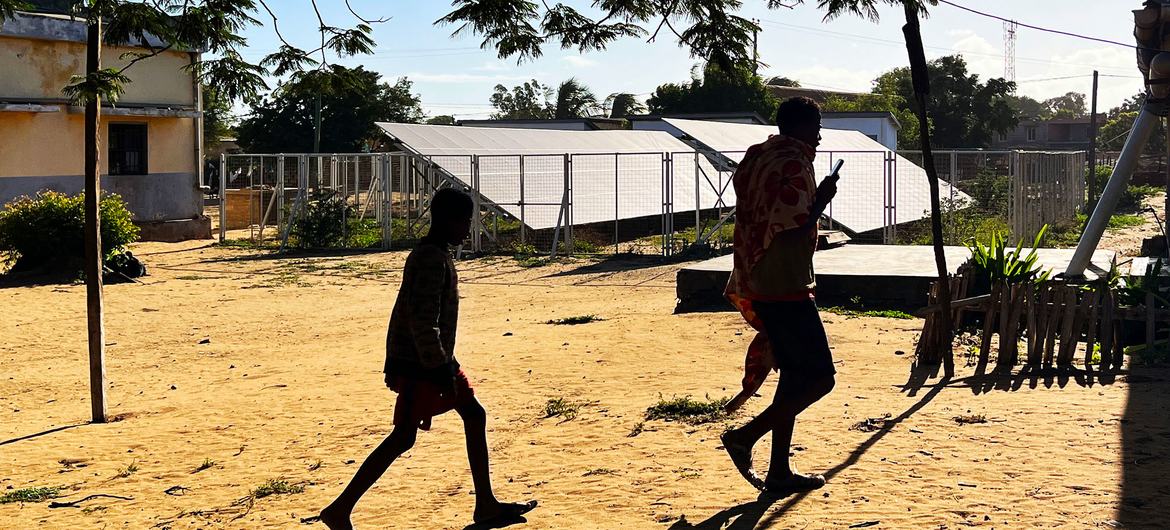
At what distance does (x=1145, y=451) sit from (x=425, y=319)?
377 centimetres

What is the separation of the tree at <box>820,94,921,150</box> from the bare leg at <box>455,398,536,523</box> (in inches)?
2170

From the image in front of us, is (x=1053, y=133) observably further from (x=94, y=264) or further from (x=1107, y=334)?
(x=94, y=264)

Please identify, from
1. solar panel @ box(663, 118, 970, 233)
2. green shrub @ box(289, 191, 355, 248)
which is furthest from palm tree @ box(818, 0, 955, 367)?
green shrub @ box(289, 191, 355, 248)

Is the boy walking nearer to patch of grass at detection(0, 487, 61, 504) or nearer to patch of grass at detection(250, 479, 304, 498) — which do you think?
patch of grass at detection(250, 479, 304, 498)

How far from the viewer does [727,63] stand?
7.23 metres

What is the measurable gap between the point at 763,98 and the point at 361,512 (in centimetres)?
5759

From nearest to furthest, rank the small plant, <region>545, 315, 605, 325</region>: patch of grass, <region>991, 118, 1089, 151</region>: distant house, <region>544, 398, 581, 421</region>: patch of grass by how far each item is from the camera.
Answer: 1. <region>544, 398, 581, 421</region>: patch of grass
2. the small plant
3. <region>545, 315, 605, 325</region>: patch of grass
4. <region>991, 118, 1089, 151</region>: distant house

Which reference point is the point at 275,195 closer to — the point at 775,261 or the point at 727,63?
the point at 727,63

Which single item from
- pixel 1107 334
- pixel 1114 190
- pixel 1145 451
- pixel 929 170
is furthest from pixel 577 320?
pixel 1145 451

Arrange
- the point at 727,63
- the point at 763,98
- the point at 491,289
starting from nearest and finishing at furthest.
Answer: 1. the point at 727,63
2. the point at 491,289
3. the point at 763,98

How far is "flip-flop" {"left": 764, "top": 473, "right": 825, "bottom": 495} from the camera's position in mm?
5348

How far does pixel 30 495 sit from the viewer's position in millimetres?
6418

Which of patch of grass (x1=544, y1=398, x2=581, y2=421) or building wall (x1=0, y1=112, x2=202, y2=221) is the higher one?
building wall (x1=0, y1=112, x2=202, y2=221)

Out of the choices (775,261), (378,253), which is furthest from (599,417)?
(378,253)
